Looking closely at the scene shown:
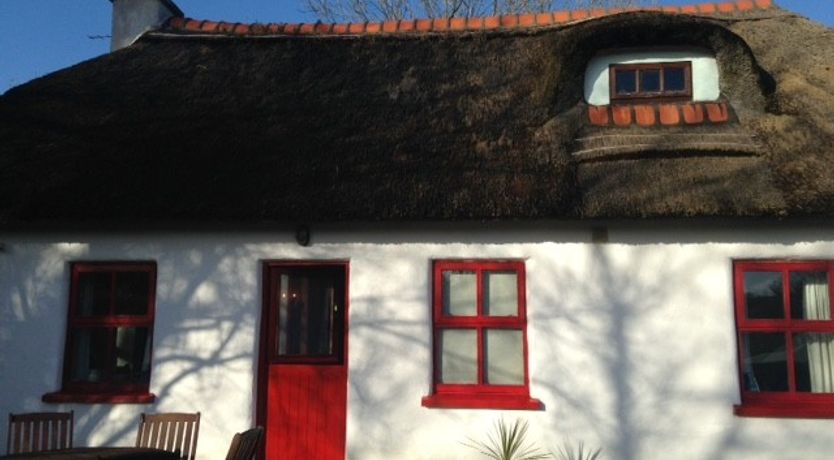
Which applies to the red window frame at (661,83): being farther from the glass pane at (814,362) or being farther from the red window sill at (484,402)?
the red window sill at (484,402)

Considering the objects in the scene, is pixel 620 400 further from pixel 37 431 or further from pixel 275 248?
pixel 37 431

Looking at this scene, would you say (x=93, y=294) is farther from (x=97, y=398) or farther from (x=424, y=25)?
(x=424, y=25)

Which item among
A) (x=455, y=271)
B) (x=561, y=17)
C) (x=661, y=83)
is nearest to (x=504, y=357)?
(x=455, y=271)

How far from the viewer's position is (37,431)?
539 cm

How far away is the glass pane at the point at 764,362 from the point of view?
573cm

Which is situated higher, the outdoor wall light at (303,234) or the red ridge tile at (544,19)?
the red ridge tile at (544,19)

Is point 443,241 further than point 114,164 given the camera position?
No

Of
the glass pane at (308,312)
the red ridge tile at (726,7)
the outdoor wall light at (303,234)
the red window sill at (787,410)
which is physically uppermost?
the red ridge tile at (726,7)

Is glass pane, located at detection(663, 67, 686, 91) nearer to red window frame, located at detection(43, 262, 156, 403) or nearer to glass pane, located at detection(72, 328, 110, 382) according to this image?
red window frame, located at detection(43, 262, 156, 403)

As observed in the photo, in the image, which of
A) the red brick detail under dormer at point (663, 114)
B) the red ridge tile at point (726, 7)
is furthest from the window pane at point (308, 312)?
the red ridge tile at point (726, 7)

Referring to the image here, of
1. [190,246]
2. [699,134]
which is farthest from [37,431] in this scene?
[699,134]

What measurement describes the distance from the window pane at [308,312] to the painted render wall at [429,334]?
38 cm

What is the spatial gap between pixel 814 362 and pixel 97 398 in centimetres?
649

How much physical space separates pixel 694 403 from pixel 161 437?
14.8 feet
